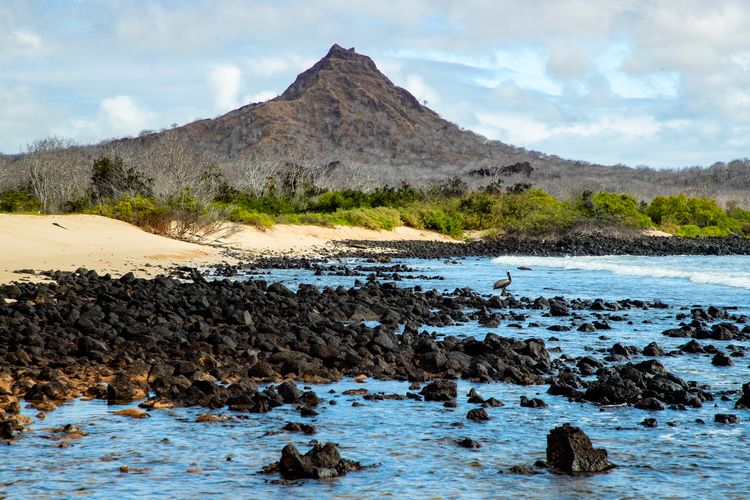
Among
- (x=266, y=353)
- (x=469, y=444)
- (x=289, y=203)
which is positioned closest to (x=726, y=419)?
(x=469, y=444)

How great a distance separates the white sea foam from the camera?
29.3 m

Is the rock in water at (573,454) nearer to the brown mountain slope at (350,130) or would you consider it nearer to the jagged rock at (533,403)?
the jagged rock at (533,403)

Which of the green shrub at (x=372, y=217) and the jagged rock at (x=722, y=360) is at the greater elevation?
the green shrub at (x=372, y=217)

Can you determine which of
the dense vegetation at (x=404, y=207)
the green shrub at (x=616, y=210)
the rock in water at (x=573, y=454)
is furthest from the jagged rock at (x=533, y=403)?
the green shrub at (x=616, y=210)

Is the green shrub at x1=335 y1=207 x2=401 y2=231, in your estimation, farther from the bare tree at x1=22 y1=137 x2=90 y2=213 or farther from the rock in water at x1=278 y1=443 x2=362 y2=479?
the rock in water at x1=278 y1=443 x2=362 y2=479

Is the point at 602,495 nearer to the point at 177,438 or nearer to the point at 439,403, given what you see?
the point at 439,403

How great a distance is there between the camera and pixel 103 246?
29719 mm

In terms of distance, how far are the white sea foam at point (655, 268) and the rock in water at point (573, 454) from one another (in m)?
22.1

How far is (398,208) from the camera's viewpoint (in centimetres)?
6128

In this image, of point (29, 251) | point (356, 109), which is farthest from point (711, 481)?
point (356, 109)

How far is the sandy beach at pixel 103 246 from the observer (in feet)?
80.0

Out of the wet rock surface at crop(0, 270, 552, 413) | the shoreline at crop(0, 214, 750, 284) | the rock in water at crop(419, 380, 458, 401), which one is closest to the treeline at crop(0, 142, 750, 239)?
the shoreline at crop(0, 214, 750, 284)

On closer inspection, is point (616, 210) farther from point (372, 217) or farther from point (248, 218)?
point (248, 218)

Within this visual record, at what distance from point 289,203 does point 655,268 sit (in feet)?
103
